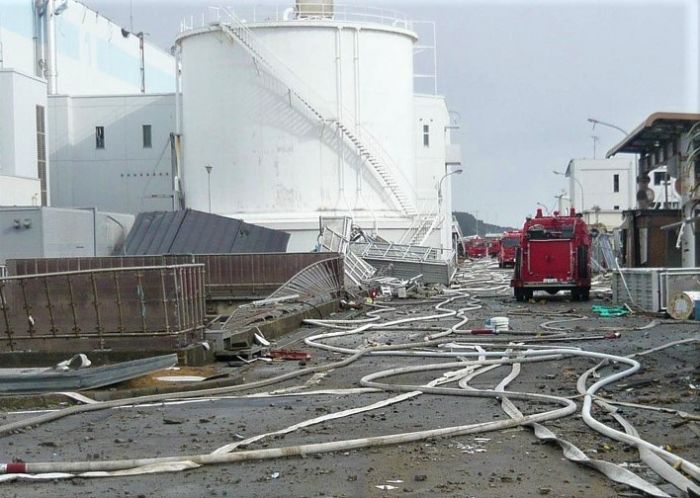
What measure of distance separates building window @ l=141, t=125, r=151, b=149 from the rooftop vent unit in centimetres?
1249

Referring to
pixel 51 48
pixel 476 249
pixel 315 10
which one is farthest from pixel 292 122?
pixel 476 249

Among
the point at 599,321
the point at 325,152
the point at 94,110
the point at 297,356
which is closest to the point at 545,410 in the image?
the point at 297,356

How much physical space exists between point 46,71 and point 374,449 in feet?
202

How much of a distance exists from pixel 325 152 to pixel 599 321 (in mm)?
35417

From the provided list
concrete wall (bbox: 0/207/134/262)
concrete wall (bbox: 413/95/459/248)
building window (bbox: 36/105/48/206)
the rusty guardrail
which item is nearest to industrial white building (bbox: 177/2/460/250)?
building window (bbox: 36/105/48/206)

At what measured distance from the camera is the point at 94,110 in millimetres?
63188

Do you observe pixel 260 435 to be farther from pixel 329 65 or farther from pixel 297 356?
pixel 329 65

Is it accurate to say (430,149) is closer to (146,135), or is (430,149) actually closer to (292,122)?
(292,122)

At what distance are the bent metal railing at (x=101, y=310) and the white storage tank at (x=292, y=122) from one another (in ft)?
127

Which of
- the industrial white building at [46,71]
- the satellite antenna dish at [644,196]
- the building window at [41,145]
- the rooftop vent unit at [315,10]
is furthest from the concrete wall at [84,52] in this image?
the satellite antenna dish at [644,196]

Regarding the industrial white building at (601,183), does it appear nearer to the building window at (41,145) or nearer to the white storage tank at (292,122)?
the white storage tank at (292,122)

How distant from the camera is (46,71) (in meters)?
64.6

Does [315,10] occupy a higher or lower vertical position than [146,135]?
higher

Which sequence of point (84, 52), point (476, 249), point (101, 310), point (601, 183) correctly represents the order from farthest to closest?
point (601, 183)
point (476, 249)
point (84, 52)
point (101, 310)
